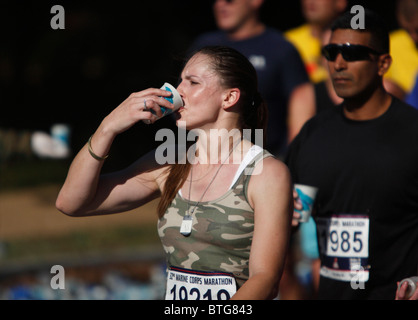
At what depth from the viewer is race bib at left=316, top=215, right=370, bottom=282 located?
396 cm

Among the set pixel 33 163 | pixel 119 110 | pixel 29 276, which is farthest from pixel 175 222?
pixel 33 163

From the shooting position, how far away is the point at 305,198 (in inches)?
155

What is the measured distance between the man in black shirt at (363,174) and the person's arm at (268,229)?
2.96ft

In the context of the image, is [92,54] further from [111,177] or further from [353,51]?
[111,177]

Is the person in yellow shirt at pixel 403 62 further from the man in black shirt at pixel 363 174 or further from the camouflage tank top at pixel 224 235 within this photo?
the camouflage tank top at pixel 224 235

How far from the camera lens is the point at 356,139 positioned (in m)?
4.06

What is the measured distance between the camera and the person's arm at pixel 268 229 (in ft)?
9.81

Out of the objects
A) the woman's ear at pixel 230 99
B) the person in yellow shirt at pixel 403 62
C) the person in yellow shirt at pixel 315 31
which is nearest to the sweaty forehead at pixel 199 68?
the woman's ear at pixel 230 99

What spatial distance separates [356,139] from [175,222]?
126 centimetres

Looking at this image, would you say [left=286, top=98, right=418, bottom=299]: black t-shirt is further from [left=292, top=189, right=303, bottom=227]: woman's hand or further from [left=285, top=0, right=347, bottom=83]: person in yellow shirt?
[left=285, top=0, right=347, bottom=83]: person in yellow shirt

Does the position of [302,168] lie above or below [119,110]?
below

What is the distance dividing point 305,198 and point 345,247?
1.17 ft
